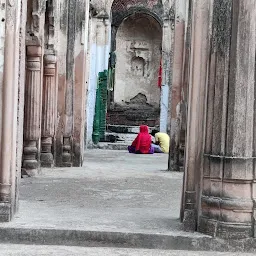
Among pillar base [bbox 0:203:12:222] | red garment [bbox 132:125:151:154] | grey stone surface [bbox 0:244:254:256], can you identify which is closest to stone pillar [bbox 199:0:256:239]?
grey stone surface [bbox 0:244:254:256]

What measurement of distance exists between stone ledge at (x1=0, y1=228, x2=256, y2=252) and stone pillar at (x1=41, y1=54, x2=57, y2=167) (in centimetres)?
628

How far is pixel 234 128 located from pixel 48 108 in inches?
266

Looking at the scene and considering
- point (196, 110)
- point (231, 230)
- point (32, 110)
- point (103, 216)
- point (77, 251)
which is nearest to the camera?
point (77, 251)

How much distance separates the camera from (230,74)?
508 cm

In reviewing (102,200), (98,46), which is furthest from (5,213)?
(98,46)

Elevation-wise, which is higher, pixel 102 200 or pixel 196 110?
pixel 196 110

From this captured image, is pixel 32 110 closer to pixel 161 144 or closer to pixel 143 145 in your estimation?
pixel 143 145

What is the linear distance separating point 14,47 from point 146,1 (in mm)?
20039

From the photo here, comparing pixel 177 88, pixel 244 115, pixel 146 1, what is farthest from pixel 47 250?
pixel 146 1

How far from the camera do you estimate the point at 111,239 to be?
509 centimetres

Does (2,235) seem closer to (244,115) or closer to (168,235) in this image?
(168,235)

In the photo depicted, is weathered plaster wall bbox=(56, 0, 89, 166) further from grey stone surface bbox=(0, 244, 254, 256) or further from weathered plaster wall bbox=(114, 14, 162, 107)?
weathered plaster wall bbox=(114, 14, 162, 107)

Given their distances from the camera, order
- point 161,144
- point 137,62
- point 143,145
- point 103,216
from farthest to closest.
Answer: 1. point 137,62
2. point 161,144
3. point 143,145
4. point 103,216

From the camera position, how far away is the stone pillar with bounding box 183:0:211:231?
5.32 m
